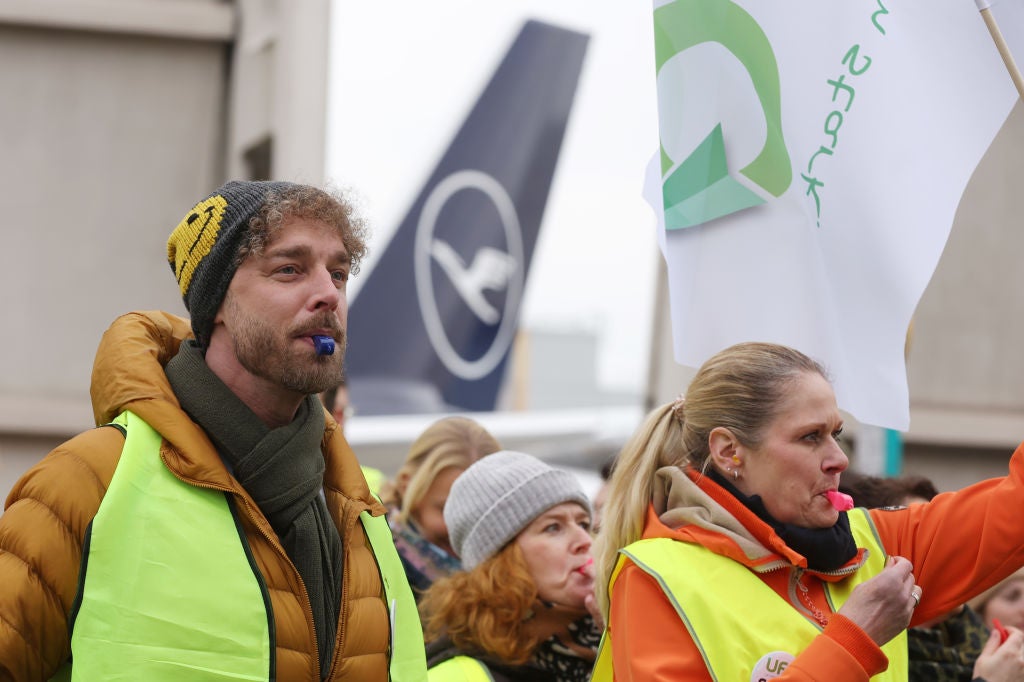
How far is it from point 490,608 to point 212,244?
54.0 inches

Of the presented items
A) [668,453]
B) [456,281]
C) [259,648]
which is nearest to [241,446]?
[259,648]

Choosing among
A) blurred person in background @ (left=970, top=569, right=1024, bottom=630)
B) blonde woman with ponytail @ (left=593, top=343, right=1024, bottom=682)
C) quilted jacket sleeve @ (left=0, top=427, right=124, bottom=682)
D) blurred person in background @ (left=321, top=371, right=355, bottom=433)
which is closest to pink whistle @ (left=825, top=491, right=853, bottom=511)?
blonde woman with ponytail @ (left=593, top=343, right=1024, bottom=682)

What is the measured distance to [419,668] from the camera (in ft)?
7.68

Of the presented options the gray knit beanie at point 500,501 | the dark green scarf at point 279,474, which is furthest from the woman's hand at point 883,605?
the gray knit beanie at point 500,501

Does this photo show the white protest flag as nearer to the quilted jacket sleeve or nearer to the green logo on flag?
the green logo on flag

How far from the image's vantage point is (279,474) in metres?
2.17

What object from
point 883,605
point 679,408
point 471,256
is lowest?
point 883,605

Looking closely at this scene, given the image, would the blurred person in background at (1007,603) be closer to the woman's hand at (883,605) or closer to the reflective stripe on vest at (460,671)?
the reflective stripe on vest at (460,671)

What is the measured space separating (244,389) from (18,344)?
647 cm

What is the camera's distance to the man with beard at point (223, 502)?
1928mm

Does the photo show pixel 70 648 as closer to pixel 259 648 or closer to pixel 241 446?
pixel 259 648

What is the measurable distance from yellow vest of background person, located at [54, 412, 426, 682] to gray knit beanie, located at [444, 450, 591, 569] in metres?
1.37

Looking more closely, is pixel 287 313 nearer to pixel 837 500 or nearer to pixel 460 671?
pixel 837 500

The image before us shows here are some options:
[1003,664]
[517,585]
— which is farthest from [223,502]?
[1003,664]
